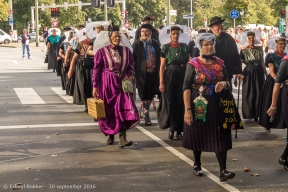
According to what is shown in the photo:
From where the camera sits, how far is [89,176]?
898 centimetres

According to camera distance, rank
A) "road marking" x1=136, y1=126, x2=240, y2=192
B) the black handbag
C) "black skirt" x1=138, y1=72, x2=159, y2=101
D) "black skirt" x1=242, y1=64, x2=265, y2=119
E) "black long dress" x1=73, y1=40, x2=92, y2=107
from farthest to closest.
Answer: "black long dress" x1=73, y1=40, x2=92, y2=107
"black skirt" x1=242, y1=64, x2=265, y2=119
the black handbag
"black skirt" x1=138, y1=72, x2=159, y2=101
"road marking" x1=136, y1=126, x2=240, y2=192

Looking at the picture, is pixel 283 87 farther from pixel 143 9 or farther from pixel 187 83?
pixel 143 9

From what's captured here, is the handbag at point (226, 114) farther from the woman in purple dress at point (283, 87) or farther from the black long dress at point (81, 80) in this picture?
the black long dress at point (81, 80)

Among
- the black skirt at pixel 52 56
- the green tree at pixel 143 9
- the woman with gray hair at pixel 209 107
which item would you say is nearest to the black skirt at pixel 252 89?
the woman with gray hair at pixel 209 107

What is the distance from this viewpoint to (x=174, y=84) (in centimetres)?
1195

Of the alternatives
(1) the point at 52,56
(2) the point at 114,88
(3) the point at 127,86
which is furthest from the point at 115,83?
(1) the point at 52,56

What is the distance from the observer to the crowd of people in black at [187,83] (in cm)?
852

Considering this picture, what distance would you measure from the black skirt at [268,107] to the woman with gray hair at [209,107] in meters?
3.85

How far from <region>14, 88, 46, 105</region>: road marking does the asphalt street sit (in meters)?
3.07

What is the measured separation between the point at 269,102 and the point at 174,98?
1656 mm

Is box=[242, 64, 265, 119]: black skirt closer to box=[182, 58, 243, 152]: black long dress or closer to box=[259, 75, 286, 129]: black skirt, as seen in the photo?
box=[259, 75, 286, 129]: black skirt

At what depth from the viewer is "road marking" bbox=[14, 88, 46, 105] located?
18569mm

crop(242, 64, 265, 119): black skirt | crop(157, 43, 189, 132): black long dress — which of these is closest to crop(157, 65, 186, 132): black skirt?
crop(157, 43, 189, 132): black long dress

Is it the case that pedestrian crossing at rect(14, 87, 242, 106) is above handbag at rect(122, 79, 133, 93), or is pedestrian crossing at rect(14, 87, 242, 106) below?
below
